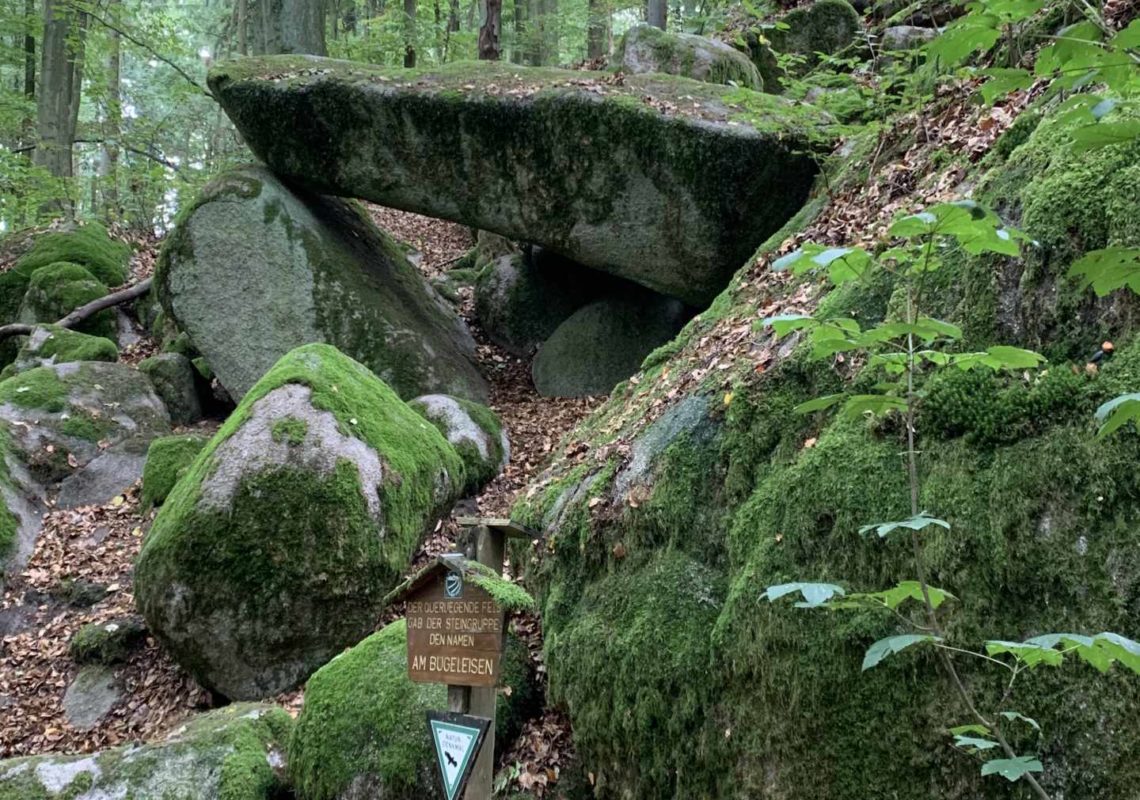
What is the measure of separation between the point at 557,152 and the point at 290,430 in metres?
4.56

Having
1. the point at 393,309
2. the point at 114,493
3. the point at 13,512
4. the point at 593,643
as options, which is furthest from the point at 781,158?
the point at 13,512

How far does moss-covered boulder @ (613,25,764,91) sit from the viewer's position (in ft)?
34.8

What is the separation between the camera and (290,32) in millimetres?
10844

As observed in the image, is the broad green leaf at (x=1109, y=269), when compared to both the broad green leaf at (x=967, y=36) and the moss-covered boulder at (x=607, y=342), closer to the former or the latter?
the broad green leaf at (x=967, y=36)

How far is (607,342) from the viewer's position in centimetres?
1016

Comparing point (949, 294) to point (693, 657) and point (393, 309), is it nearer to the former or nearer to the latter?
point (693, 657)

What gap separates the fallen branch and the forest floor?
3.39 m

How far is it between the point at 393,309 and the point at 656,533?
275 inches

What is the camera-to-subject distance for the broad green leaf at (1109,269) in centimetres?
137

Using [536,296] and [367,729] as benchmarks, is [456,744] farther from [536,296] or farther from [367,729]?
[536,296]

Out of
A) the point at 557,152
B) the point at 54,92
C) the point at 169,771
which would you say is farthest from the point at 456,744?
the point at 54,92

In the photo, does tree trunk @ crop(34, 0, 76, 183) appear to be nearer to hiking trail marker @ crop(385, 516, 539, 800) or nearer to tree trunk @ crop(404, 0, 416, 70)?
tree trunk @ crop(404, 0, 416, 70)

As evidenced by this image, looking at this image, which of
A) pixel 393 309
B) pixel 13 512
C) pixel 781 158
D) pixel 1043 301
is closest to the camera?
pixel 1043 301

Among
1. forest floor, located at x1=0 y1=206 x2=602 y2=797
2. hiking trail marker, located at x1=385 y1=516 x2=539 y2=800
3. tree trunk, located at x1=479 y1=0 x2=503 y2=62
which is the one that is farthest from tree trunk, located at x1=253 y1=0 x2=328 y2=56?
hiking trail marker, located at x1=385 y1=516 x2=539 y2=800
